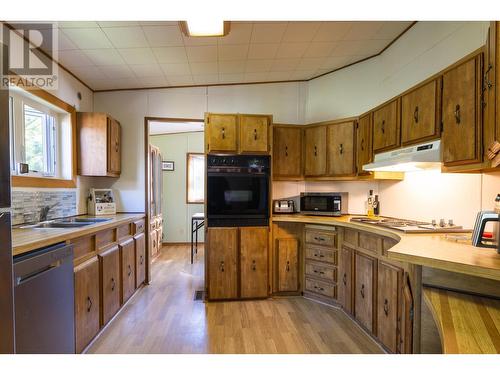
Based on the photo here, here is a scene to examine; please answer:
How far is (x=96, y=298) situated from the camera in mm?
2064

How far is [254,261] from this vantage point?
9.57 ft

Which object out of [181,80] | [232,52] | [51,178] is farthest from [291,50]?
[51,178]

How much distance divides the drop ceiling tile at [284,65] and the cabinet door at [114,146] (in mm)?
2048

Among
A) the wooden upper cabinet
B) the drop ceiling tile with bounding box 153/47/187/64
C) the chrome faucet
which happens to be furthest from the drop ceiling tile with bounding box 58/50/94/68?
the chrome faucet

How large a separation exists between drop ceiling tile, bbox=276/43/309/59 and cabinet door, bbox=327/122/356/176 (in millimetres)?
874

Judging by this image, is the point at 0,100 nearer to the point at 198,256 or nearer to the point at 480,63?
the point at 480,63

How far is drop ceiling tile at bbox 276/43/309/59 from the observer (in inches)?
102

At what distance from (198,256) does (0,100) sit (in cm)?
419

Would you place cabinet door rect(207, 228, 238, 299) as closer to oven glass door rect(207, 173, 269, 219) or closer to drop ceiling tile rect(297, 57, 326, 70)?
oven glass door rect(207, 173, 269, 219)

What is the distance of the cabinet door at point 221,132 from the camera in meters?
2.85

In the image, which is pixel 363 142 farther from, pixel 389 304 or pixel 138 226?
pixel 138 226

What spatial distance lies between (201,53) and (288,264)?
249 cm

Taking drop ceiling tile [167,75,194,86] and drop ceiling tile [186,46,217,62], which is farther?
drop ceiling tile [167,75,194,86]
